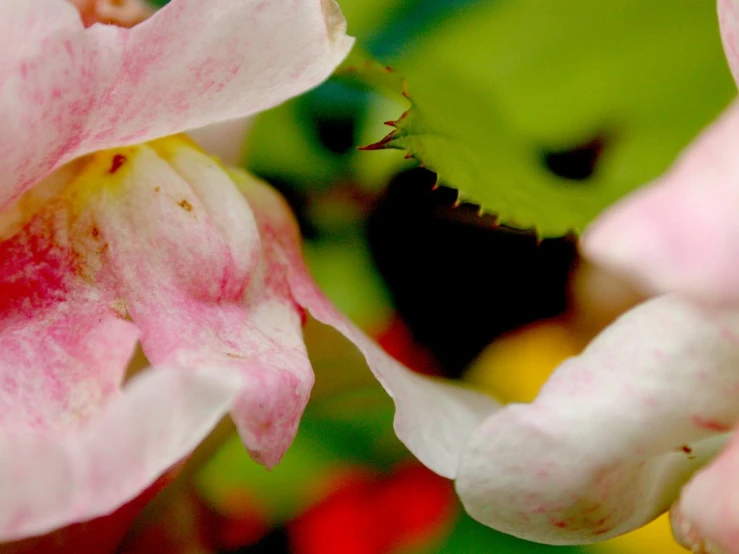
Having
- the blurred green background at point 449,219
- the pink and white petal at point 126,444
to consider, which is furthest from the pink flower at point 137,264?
the blurred green background at point 449,219

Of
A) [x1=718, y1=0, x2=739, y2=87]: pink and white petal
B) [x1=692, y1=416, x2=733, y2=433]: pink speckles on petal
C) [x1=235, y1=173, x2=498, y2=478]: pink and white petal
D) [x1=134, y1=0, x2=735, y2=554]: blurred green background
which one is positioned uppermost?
[x1=718, y1=0, x2=739, y2=87]: pink and white petal

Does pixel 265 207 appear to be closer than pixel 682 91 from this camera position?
Yes

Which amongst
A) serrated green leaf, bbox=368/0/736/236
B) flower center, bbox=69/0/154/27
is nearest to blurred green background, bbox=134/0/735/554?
serrated green leaf, bbox=368/0/736/236

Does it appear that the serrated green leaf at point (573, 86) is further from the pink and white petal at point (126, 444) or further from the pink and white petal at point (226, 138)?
the pink and white petal at point (126, 444)

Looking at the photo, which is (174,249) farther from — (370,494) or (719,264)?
(370,494)

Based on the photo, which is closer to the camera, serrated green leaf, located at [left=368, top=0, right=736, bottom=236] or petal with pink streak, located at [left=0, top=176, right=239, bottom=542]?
petal with pink streak, located at [left=0, top=176, right=239, bottom=542]

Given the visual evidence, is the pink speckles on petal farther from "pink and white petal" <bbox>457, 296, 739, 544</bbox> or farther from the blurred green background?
the blurred green background

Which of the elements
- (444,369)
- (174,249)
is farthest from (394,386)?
(444,369)

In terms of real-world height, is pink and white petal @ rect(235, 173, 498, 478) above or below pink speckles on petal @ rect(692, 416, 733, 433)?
below
